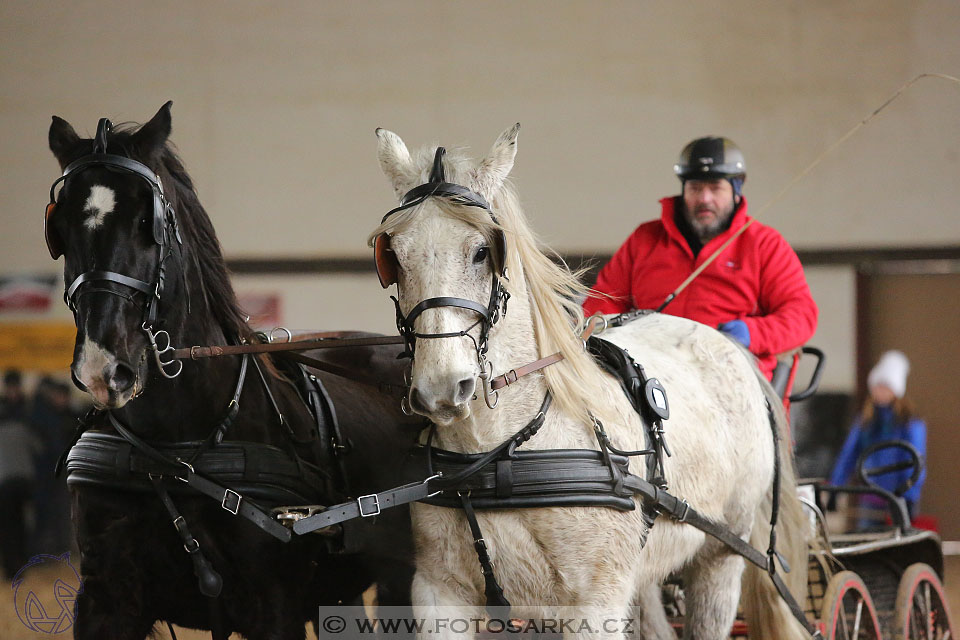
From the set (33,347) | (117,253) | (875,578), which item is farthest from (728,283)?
(33,347)

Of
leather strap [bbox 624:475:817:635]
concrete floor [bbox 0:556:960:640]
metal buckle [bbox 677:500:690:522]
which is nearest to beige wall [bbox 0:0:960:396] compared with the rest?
concrete floor [bbox 0:556:960:640]

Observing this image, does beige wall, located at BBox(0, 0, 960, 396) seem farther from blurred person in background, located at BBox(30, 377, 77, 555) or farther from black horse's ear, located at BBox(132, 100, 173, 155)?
black horse's ear, located at BBox(132, 100, 173, 155)

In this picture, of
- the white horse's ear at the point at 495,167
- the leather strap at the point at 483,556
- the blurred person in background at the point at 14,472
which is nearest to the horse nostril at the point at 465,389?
the leather strap at the point at 483,556

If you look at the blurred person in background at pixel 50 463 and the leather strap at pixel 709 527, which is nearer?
the leather strap at pixel 709 527

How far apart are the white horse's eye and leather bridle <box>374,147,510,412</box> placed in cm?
1

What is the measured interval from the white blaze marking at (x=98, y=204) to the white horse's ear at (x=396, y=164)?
57cm

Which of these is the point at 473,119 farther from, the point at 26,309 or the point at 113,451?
the point at 113,451

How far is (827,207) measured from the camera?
7805 millimetres

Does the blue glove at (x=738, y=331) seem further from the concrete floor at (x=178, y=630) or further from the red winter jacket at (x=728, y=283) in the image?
the concrete floor at (x=178, y=630)

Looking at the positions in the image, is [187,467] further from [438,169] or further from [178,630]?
[178,630]

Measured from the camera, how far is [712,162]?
3395 millimetres

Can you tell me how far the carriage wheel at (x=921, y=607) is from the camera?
11.6ft

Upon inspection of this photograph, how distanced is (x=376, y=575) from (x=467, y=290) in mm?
1068

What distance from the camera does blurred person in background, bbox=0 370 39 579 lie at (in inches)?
280
